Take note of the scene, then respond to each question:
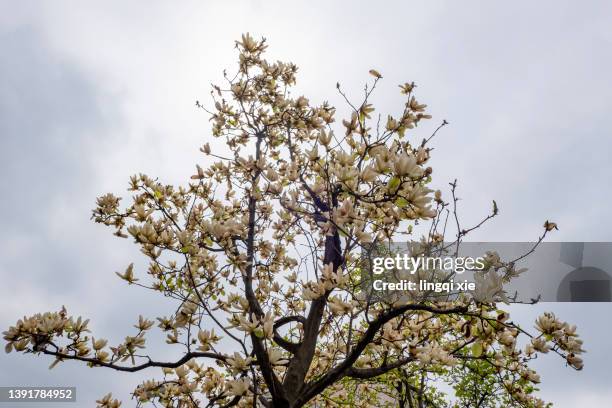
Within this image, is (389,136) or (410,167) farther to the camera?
(389,136)

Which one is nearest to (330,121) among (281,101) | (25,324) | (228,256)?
(281,101)

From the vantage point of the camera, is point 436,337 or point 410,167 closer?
point 410,167

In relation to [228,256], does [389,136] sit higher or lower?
higher

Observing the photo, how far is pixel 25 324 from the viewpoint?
347 centimetres

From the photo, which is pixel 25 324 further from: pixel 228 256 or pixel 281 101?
pixel 281 101

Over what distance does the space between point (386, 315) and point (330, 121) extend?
2900 millimetres

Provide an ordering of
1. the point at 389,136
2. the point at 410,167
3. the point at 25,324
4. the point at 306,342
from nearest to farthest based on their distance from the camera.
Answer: the point at 410,167 → the point at 25,324 → the point at 389,136 → the point at 306,342

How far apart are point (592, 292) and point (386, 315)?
23.8 metres

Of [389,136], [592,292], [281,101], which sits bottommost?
[389,136]

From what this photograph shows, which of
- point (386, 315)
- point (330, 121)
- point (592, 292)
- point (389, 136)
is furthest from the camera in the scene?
point (592, 292)

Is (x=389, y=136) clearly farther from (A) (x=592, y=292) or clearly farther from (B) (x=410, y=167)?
(A) (x=592, y=292)

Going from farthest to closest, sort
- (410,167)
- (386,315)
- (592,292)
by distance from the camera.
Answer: (592,292)
(386,315)
(410,167)

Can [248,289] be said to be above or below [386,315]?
above

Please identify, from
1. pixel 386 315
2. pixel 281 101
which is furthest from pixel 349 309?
pixel 281 101
